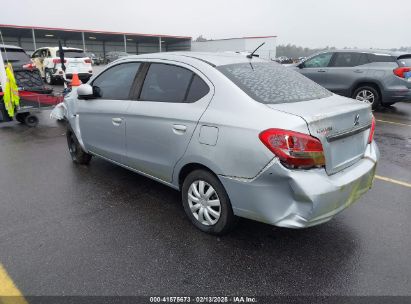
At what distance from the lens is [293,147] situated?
2.46 m

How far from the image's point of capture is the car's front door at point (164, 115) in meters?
3.09

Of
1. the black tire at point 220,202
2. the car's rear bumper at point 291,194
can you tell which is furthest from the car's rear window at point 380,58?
the black tire at point 220,202

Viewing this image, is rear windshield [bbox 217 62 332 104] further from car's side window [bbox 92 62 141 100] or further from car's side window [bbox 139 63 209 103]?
car's side window [bbox 92 62 141 100]

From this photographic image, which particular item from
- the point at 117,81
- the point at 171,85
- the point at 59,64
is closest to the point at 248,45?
the point at 59,64

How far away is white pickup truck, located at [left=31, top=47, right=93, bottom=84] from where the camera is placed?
15.6 meters

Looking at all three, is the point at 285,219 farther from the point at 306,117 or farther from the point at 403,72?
the point at 403,72

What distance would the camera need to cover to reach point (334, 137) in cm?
266

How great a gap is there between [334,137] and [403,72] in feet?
25.4

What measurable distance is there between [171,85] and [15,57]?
9.84 meters

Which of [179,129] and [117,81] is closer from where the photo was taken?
[179,129]

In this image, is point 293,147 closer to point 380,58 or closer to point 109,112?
point 109,112

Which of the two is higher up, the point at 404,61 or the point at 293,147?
the point at 404,61

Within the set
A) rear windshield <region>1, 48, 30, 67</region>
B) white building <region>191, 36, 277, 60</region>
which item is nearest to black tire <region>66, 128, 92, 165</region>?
rear windshield <region>1, 48, 30, 67</region>

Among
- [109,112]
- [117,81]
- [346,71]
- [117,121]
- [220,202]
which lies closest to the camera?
[220,202]
